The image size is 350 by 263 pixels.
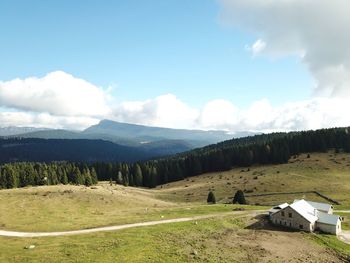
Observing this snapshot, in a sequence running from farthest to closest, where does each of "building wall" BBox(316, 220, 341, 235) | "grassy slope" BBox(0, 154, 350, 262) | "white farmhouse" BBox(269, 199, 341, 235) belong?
"white farmhouse" BBox(269, 199, 341, 235) < "building wall" BBox(316, 220, 341, 235) < "grassy slope" BBox(0, 154, 350, 262)

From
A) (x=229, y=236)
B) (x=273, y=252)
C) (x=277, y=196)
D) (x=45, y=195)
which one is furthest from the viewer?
(x=277, y=196)

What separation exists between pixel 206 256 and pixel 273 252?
11.6 m

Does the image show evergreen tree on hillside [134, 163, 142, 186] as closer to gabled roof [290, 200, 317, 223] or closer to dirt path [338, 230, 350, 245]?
gabled roof [290, 200, 317, 223]

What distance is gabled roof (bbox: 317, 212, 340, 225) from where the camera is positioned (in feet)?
235

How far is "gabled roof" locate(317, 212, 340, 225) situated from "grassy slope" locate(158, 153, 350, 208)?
24.9 metres

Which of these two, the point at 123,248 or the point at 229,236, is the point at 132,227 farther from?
the point at 229,236

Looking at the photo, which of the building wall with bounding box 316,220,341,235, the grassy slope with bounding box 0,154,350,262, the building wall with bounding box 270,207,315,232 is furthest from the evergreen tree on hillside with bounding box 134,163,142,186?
the building wall with bounding box 316,220,341,235

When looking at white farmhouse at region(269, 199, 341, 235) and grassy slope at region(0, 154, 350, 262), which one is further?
white farmhouse at region(269, 199, 341, 235)

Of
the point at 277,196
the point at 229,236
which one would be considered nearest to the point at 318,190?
the point at 277,196

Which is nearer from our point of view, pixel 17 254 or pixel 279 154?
pixel 17 254

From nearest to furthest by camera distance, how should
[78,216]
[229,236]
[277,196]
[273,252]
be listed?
[273,252]
[229,236]
[78,216]
[277,196]

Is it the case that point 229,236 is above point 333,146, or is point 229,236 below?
below

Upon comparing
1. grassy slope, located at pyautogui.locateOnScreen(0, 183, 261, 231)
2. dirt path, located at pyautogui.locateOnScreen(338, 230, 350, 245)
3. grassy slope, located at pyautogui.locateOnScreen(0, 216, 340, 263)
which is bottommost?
dirt path, located at pyautogui.locateOnScreen(338, 230, 350, 245)

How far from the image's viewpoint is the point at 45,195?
91250 millimetres
